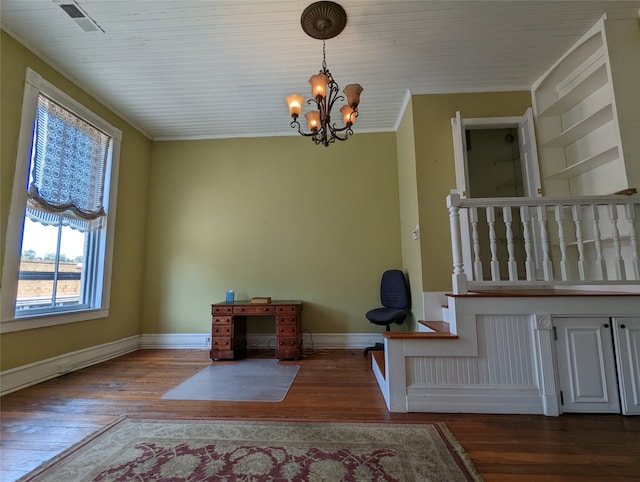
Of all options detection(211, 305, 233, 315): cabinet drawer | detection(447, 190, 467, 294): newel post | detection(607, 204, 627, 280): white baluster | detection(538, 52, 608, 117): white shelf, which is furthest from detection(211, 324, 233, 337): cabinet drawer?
detection(538, 52, 608, 117): white shelf

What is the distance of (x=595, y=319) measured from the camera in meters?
2.18

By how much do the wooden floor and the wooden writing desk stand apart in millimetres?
543

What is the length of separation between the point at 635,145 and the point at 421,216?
1.81m

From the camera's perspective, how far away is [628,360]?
2.12 metres

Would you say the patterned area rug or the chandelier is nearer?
the patterned area rug

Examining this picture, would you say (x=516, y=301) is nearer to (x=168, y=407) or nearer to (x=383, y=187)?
(x=383, y=187)

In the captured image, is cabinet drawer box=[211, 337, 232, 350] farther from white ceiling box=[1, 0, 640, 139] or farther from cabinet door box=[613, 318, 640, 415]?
cabinet door box=[613, 318, 640, 415]

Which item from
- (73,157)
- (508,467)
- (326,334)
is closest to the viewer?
(508,467)

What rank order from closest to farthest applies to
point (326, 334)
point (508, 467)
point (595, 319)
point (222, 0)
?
point (508, 467) < point (595, 319) < point (222, 0) < point (326, 334)

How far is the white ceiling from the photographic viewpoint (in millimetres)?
2486

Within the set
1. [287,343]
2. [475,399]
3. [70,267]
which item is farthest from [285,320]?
[70,267]

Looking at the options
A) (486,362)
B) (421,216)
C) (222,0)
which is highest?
(222,0)

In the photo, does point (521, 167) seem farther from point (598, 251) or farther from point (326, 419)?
point (326, 419)

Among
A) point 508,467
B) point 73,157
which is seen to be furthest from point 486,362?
point 73,157
